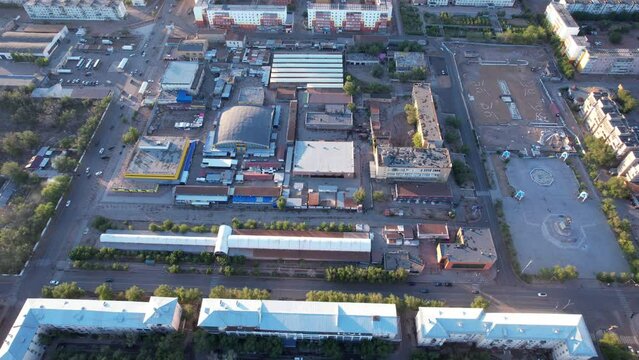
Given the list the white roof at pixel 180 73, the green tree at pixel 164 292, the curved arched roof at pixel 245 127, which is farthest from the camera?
the white roof at pixel 180 73

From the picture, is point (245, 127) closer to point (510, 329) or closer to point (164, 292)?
point (164, 292)

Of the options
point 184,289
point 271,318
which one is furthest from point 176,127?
point 271,318

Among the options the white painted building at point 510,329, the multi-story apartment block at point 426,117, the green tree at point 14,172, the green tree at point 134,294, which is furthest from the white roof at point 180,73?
the white painted building at point 510,329

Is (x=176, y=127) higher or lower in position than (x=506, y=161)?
higher

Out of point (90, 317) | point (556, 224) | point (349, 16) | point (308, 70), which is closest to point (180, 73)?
point (308, 70)

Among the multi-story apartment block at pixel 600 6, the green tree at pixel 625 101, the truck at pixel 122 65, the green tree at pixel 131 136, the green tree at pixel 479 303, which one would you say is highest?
the multi-story apartment block at pixel 600 6

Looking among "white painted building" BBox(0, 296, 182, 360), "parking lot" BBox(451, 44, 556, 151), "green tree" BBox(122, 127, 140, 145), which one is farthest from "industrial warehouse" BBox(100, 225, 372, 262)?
"parking lot" BBox(451, 44, 556, 151)

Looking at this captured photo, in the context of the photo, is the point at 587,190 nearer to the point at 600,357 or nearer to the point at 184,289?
the point at 600,357

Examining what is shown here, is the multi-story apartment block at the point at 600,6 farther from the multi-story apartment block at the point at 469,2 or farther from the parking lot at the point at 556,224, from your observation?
the parking lot at the point at 556,224
